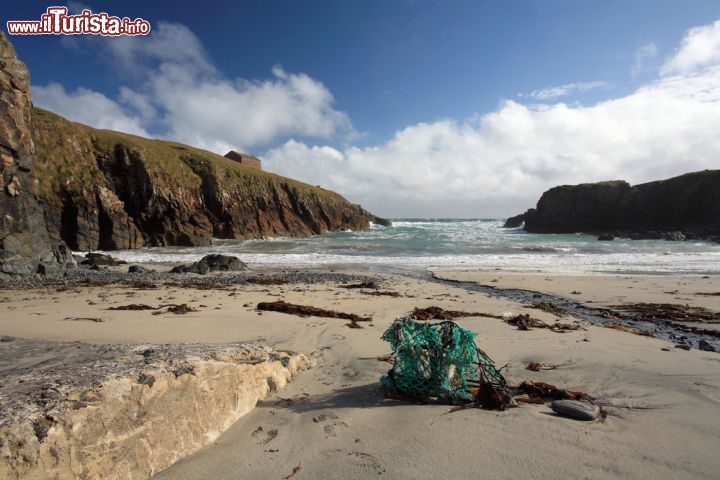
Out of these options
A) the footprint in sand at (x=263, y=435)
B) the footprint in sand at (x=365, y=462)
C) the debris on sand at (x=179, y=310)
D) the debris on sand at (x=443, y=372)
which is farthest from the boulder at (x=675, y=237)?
the footprint in sand at (x=263, y=435)

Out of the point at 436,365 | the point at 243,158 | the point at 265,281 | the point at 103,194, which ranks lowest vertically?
the point at 265,281

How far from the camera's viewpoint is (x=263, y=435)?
2.73 metres

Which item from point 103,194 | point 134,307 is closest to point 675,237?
point 134,307

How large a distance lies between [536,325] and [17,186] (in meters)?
17.0

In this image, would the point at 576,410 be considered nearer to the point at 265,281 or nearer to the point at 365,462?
the point at 365,462

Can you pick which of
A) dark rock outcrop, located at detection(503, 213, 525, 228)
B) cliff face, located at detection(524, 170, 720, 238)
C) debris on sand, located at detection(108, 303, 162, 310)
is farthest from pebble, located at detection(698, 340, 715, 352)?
dark rock outcrop, located at detection(503, 213, 525, 228)

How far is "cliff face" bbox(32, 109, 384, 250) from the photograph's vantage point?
26.7m

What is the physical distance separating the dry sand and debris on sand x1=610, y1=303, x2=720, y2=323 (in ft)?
9.74

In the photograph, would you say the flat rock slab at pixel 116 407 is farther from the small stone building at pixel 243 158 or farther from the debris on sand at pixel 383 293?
the small stone building at pixel 243 158

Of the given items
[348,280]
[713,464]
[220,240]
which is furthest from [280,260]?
[713,464]

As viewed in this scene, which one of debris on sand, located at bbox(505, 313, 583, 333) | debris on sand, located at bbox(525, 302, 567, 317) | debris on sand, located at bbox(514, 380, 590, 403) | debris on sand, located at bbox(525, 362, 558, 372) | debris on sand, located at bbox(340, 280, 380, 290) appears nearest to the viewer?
debris on sand, located at bbox(514, 380, 590, 403)

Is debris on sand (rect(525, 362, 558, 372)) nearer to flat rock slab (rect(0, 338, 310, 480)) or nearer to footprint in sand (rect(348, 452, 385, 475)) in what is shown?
footprint in sand (rect(348, 452, 385, 475))

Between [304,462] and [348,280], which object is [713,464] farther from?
[348,280]

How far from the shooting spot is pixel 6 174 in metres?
12.6
